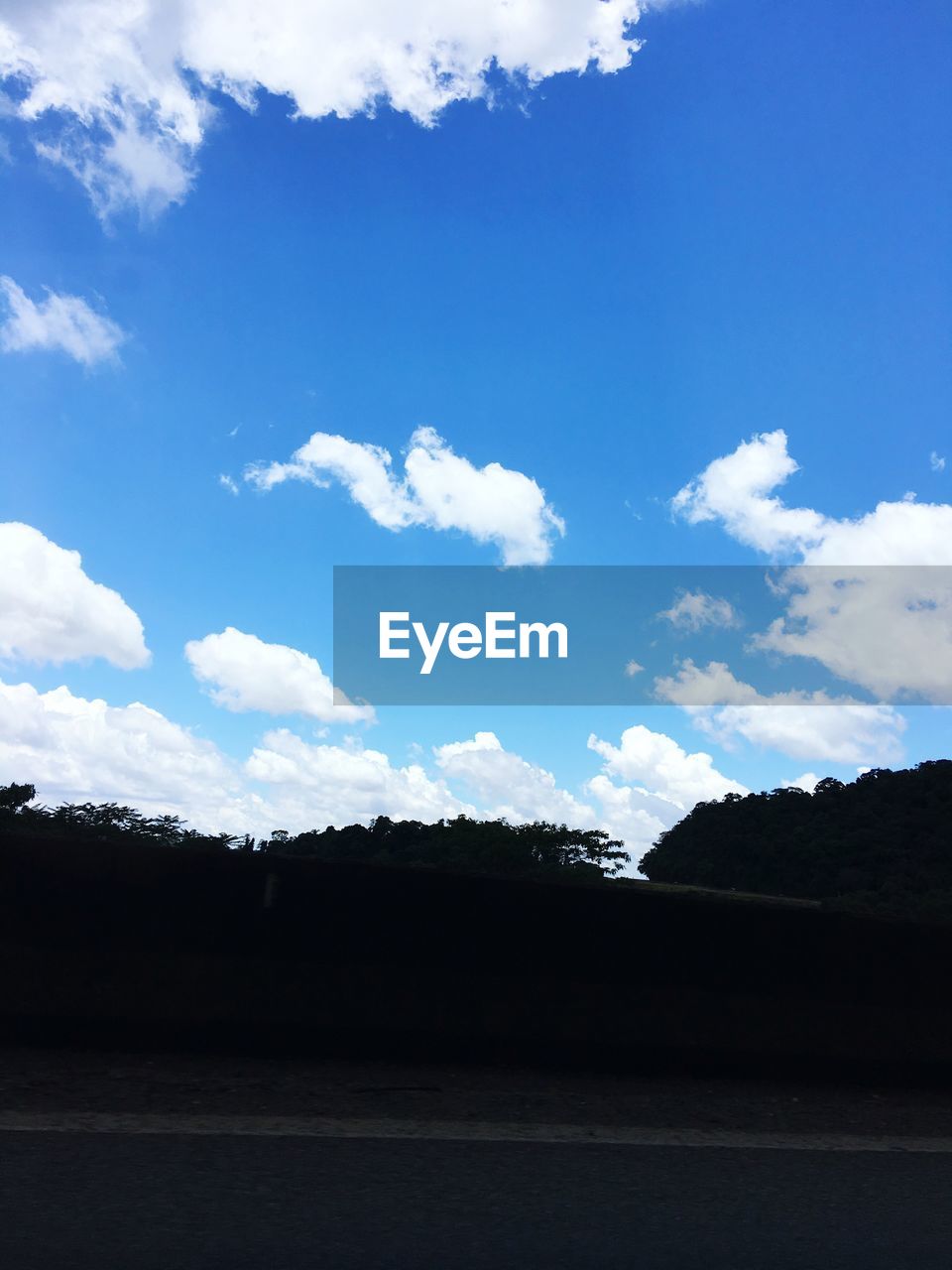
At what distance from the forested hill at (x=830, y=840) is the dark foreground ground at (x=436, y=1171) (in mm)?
48151

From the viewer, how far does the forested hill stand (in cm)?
5972

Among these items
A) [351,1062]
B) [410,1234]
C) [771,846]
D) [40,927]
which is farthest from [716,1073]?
[771,846]

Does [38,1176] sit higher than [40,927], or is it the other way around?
[40,927]

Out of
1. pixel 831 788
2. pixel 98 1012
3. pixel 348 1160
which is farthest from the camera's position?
pixel 831 788

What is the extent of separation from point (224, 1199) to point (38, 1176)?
0.87 metres

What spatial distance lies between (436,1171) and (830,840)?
6540cm

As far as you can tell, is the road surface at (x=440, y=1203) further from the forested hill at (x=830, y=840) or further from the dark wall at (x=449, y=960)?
the forested hill at (x=830, y=840)

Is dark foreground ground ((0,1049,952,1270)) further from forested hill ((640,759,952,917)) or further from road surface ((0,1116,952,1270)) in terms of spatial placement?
forested hill ((640,759,952,917))

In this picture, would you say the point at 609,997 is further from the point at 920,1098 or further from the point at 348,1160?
the point at 348,1160

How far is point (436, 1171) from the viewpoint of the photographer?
16.7 feet

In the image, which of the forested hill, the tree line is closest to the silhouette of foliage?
the tree line

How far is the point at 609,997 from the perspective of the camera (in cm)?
815

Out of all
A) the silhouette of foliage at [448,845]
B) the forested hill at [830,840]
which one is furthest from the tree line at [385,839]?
the forested hill at [830,840]

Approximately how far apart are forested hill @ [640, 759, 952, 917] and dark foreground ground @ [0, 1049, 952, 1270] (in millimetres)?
48151
